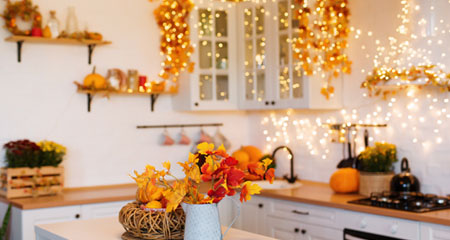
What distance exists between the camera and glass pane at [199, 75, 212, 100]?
4.96 metres

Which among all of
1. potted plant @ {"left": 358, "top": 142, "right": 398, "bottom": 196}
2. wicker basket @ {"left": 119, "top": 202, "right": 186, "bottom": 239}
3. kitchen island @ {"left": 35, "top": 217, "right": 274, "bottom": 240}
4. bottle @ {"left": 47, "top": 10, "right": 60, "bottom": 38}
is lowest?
kitchen island @ {"left": 35, "top": 217, "right": 274, "bottom": 240}

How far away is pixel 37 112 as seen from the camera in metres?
4.51

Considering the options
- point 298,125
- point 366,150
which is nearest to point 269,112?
point 298,125

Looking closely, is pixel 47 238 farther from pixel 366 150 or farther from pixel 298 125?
pixel 298 125

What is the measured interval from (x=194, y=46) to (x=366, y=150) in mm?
1643

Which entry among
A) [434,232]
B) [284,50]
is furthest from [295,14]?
[434,232]

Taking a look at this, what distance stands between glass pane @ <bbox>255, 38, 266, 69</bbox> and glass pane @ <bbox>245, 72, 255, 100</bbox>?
0.12m

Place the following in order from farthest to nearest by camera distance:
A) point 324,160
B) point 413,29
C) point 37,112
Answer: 1. point 324,160
2. point 37,112
3. point 413,29

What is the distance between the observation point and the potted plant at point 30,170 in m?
4.12

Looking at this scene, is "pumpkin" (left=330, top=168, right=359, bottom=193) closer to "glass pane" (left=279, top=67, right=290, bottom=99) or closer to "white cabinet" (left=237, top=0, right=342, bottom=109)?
"white cabinet" (left=237, top=0, right=342, bottom=109)

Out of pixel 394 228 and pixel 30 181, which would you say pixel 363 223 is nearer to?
pixel 394 228

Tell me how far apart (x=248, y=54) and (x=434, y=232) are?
91.0 inches

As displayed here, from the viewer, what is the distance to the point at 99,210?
4152 millimetres

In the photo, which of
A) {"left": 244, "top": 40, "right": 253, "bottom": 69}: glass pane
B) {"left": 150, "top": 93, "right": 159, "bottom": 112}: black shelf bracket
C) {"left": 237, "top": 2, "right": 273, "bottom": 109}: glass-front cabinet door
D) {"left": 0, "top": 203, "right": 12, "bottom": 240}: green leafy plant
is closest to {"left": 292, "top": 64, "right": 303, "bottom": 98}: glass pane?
{"left": 237, "top": 2, "right": 273, "bottom": 109}: glass-front cabinet door
